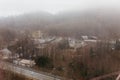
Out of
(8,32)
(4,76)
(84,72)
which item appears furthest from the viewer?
(8,32)

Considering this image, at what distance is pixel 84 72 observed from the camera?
653 cm

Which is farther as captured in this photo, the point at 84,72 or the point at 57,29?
the point at 57,29

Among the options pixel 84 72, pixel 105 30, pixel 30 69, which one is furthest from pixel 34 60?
pixel 105 30

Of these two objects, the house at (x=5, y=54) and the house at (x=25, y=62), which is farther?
the house at (x=5, y=54)

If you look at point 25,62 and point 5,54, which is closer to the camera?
point 25,62

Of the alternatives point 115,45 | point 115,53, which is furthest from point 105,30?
point 115,53

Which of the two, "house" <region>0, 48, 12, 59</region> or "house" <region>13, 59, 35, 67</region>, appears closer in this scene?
"house" <region>13, 59, 35, 67</region>

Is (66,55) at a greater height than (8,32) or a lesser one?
lesser

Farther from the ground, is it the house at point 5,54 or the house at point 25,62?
the house at point 5,54

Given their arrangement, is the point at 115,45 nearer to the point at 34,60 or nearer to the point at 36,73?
the point at 34,60

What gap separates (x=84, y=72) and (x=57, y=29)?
979 centimetres

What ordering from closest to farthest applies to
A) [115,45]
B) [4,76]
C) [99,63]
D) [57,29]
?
1. [4,76]
2. [99,63]
3. [115,45]
4. [57,29]

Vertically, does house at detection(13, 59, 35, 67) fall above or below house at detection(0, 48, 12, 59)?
below

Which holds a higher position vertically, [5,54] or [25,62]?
[5,54]
